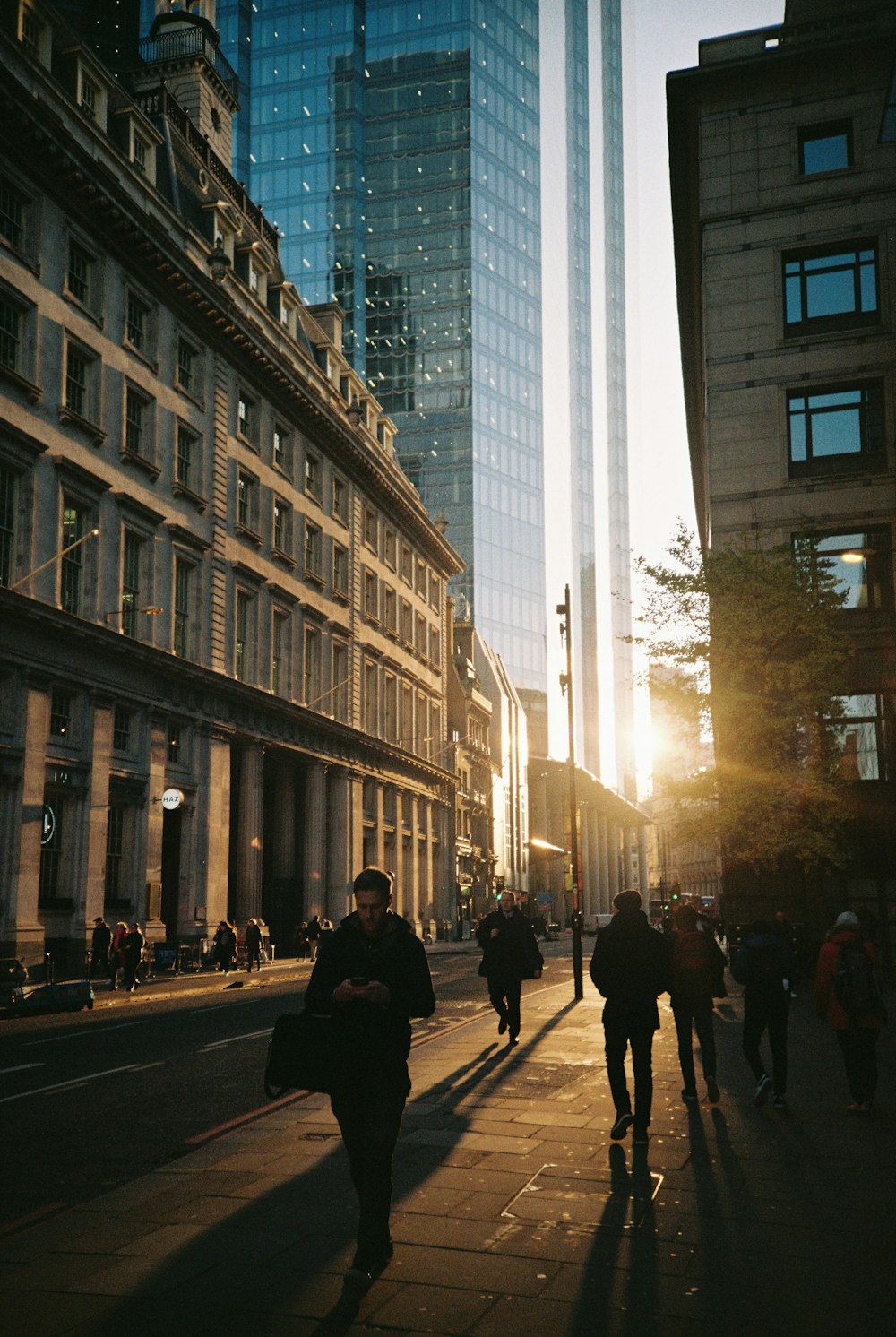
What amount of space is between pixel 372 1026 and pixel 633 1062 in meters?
4.37

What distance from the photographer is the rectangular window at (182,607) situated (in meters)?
37.4

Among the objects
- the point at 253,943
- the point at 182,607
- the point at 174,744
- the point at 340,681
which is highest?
the point at 182,607

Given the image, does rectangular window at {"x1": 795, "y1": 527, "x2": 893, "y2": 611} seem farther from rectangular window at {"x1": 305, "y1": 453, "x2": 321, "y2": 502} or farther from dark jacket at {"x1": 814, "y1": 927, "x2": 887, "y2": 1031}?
rectangular window at {"x1": 305, "y1": 453, "x2": 321, "y2": 502}

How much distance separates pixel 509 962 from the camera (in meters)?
15.3

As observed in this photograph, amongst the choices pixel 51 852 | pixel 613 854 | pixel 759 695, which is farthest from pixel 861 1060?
pixel 613 854

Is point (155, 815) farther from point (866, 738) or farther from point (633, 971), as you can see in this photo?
point (633, 971)

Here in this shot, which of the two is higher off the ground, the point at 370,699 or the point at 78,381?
the point at 78,381

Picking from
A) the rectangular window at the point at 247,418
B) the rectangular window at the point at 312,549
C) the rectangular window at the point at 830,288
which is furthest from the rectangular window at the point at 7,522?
the rectangular window at the point at 830,288

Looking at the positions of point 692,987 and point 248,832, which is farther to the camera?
point 248,832

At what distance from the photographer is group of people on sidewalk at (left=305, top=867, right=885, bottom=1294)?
5.50m

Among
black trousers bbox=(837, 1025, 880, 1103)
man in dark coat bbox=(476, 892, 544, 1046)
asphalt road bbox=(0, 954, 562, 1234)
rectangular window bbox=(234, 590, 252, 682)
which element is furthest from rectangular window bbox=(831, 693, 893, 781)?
black trousers bbox=(837, 1025, 880, 1103)

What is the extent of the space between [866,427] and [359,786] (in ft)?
→ 89.3

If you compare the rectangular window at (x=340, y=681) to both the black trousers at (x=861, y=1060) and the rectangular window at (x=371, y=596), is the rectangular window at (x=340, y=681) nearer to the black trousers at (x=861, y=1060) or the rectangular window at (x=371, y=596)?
the rectangular window at (x=371, y=596)

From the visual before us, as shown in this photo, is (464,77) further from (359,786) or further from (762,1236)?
(762,1236)
